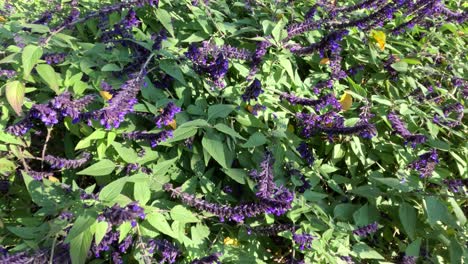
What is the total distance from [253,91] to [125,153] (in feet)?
3.29

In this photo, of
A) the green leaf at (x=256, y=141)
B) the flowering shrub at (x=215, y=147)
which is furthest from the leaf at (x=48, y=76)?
the green leaf at (x=256, y=141)

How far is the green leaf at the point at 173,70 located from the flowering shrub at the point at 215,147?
0.6 inches

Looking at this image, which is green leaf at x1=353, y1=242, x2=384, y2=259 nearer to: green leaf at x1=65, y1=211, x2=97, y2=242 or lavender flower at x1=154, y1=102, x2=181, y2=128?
lavender flower at x1=154, y1=102, x2=181, y2=128

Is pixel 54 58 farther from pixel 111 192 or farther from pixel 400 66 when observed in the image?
pixel 400 66

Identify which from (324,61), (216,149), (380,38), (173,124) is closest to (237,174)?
(216,149)

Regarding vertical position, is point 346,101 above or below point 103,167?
above

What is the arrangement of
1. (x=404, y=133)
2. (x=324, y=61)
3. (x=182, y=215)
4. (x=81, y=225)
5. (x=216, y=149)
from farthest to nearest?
(x=324, y=61) < (x=404, y=133) < (x=216, y=149) < (x=182, y=215) < (x=81, y=225)

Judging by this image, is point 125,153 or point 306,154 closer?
point 125,153

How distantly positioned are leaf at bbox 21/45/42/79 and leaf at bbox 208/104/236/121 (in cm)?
120

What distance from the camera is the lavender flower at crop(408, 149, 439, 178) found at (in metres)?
3.16

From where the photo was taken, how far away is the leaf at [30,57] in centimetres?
267

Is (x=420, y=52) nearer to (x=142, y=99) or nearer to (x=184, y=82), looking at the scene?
(x=184, y=82)

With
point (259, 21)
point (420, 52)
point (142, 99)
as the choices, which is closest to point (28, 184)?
point (142, 99)

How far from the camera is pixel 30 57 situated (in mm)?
2715
